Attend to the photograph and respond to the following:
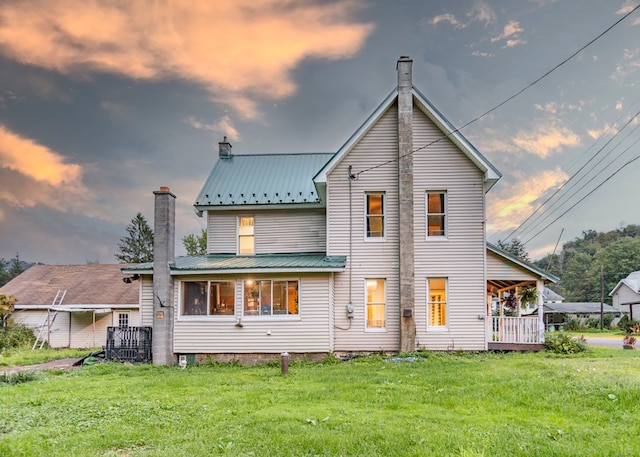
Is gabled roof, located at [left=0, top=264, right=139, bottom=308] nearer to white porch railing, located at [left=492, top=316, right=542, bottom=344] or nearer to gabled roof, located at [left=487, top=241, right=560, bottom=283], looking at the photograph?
white porch railing, located at [left=492, top=316, right=542, bottom=344]

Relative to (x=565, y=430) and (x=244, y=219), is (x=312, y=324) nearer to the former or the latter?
(x=244, y=219)

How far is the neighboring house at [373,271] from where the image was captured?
15.2 meters

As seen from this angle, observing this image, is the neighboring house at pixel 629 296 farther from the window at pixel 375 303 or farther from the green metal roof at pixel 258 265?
the green metal roof at pixel 258 265

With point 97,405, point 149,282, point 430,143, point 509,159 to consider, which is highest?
point 509,159

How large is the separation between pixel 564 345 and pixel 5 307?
1058 inches

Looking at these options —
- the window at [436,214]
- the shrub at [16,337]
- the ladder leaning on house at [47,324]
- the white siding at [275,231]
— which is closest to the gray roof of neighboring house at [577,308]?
the window at [436,214]

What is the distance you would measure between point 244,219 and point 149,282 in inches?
173

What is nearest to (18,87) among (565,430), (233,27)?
(233,27)

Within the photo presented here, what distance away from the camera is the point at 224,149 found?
20.4 meters

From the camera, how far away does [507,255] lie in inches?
622

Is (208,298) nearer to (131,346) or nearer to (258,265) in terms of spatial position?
(258,265)

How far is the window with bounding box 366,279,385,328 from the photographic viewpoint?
51.6 feet

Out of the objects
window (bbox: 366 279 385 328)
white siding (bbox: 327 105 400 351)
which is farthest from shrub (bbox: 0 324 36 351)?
window (bbox: 366 279 385 328)

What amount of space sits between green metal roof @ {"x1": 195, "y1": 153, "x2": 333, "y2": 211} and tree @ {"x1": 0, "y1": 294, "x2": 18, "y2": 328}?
14480mm
